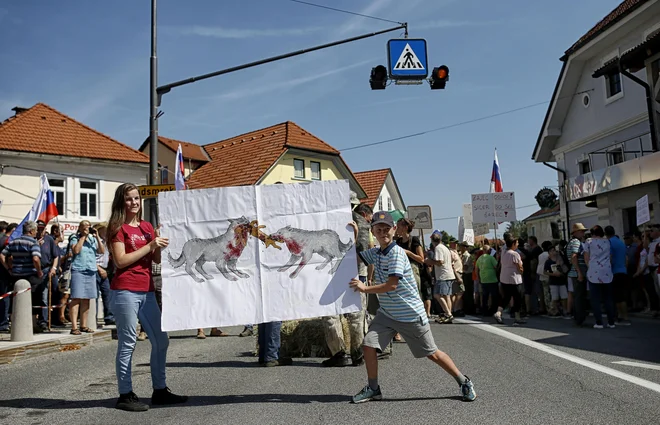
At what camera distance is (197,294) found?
5816 millimetres

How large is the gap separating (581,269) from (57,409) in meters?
9.91

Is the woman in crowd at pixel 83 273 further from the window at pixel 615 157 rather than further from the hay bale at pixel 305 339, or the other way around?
the window at pixel 615 157

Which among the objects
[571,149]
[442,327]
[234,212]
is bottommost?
[442,327]

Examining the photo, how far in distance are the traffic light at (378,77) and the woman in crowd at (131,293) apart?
29.6ft

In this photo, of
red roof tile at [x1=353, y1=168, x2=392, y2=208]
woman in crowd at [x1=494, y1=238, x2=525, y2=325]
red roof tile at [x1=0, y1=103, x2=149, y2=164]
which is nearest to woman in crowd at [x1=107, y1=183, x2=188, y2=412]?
woman in crowd at [x1=494, y1=238, x2=525, y2=325]

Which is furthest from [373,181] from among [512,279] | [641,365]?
[641,365]

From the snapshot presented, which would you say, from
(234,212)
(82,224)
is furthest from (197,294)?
(82,224)

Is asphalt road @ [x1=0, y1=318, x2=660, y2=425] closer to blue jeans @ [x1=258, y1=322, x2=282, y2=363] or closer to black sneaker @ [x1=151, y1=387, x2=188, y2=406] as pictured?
black sneaker @ [x1=151, y1=387, x2=188, y2=406]

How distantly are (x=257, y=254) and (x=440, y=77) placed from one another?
918 cm

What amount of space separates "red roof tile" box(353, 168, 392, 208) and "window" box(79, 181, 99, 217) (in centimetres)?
2472

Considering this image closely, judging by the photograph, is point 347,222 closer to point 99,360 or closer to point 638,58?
point 99,360

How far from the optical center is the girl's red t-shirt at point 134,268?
5.41 meters

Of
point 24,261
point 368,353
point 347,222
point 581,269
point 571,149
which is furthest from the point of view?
point 571,149

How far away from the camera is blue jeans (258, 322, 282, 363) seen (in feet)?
25.5
